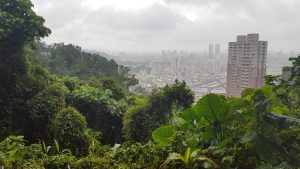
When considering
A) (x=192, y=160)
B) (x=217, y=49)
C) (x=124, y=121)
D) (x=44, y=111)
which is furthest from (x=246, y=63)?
(x=217, y=49)

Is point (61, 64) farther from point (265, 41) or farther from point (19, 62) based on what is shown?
point (19, 62)

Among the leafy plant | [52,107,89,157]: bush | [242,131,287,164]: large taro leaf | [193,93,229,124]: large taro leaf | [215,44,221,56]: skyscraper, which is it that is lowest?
[52,107,89,157]: bush

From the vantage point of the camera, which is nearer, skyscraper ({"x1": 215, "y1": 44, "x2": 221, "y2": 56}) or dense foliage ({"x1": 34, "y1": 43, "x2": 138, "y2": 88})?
dense foliage ({"x1": 34, "y1": 43, "x2": 138, "y2": 88})

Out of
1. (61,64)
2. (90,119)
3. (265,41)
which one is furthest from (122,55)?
(90,119)

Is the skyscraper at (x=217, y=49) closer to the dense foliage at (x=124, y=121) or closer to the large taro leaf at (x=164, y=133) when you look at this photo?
the dense foliage at (x=124, y=121)

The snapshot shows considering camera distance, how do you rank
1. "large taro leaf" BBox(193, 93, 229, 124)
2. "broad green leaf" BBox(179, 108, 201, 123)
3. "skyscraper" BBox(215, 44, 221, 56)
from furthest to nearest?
1. "skyscraper" BBox(215, 44, 221, 56)
2. "broad green leaf" BBox(179, 108, 201, 123)
3. "large taro leaf" BBox(193, 93, 229, 124)

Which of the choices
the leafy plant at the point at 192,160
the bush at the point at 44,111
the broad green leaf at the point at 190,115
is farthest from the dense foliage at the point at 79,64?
the leafy plant at the point at 192,160

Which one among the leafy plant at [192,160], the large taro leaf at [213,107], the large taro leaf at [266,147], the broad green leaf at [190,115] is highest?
the large taro leaf at [213,107]

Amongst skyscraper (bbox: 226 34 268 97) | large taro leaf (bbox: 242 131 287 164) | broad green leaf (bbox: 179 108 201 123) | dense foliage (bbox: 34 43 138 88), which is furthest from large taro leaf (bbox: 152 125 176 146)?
dense foliage (bbox: 34 43 138 88)

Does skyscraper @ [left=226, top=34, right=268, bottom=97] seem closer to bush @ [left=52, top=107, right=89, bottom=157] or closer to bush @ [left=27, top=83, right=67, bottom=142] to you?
bush @ [left=27, top=83, right=67, bottom=142]
